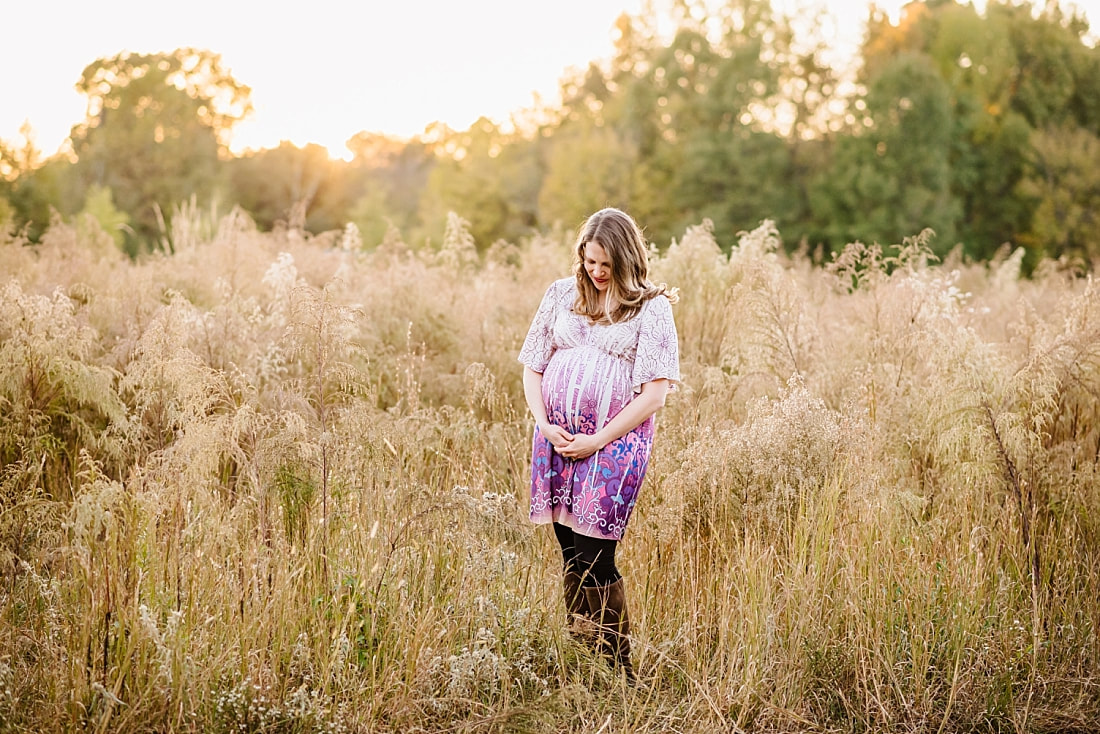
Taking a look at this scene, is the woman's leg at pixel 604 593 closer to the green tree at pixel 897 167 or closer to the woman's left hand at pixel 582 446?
the woman's left hand at pixel 582 446

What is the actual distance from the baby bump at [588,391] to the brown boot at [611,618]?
0.66 metres

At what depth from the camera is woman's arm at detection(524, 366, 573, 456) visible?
149 inches

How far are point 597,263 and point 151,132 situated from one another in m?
44.7

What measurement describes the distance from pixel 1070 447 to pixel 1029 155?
32.2m

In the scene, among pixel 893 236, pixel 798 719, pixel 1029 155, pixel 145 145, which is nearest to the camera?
pixel 798 719

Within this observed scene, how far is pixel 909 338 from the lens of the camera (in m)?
6.36

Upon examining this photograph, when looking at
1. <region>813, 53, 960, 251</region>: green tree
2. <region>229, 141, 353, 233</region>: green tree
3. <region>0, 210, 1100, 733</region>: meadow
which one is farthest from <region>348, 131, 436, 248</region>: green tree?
<region>0, 210, 1100, 733</region>: meadow

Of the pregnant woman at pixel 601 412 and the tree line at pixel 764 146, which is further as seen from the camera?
the tree line at pixel 764 146

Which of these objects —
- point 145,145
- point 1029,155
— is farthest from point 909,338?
point 145,145

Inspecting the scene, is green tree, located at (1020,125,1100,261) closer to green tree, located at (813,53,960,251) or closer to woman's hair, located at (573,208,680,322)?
green tree, located at (813,53,960,251)

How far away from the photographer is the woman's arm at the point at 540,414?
379 cm

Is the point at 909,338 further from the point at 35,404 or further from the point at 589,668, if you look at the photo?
the point at 35,404

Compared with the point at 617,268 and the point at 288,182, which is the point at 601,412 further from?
the point at 288,182

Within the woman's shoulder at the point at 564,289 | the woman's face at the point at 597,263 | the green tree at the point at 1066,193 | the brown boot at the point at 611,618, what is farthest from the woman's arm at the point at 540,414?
the green tree at the point at 1066,193
